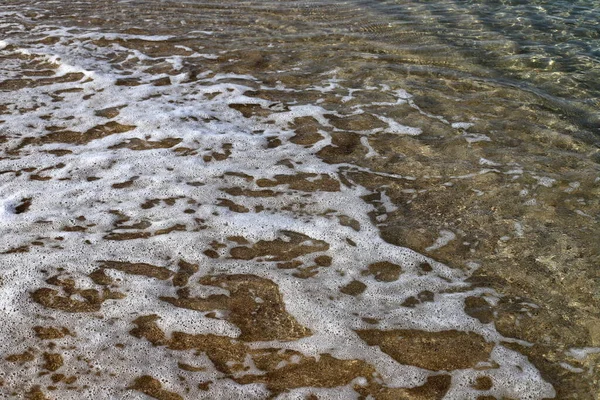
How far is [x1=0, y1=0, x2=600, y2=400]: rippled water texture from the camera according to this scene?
293 cm

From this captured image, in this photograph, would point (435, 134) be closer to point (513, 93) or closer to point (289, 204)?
point (513, 93)

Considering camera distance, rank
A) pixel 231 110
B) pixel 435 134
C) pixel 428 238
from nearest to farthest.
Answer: pixel 428 238, pixel 435 134, pixel 231 110

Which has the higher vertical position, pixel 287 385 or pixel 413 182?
pixel 413 182

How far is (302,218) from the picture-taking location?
158 inches

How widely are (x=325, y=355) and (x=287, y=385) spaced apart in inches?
10.9

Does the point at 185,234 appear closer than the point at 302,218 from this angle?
Yes

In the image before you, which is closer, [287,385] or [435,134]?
[287,385]

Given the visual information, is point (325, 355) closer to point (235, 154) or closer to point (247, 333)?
point (247, 333)

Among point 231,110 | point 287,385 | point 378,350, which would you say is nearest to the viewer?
point 287,385

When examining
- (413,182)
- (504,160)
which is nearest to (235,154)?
(413,182)

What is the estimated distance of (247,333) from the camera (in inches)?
122

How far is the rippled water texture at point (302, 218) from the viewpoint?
2934mm

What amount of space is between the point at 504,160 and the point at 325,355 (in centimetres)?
249

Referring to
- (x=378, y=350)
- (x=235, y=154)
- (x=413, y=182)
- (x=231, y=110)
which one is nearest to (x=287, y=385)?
(x=378, y=350)
